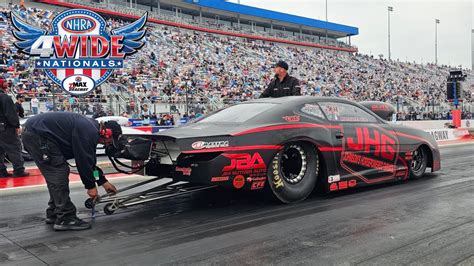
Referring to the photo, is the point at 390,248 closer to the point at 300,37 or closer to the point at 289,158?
the point at 289,158

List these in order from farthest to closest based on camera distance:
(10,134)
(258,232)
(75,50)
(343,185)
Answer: (75,50) < (10,134) < (343,185) < (258,232)

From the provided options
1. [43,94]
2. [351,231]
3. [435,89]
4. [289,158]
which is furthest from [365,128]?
[435,89]

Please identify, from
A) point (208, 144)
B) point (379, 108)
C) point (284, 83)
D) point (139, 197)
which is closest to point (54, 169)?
point (139, 197)

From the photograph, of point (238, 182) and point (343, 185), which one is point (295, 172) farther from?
point (238, 182)

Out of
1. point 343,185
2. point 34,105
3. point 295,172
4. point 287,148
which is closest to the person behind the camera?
point 287,148

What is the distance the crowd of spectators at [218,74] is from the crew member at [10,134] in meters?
8.91

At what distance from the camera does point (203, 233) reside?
391 cm

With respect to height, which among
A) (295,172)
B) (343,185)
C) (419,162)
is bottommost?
(343,185)

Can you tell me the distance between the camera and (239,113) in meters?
5.29

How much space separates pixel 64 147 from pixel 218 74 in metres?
27.8

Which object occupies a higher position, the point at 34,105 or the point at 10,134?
the point at 34,105

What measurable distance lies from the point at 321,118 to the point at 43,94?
16.1m

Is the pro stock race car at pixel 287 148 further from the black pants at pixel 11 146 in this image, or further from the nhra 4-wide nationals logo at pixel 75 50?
the nhra 4-wide nationals logo at pixel 75 50

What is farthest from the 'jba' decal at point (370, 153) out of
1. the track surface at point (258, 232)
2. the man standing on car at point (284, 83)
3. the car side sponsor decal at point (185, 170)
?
the car side sponsor decal at point (185, 170)
